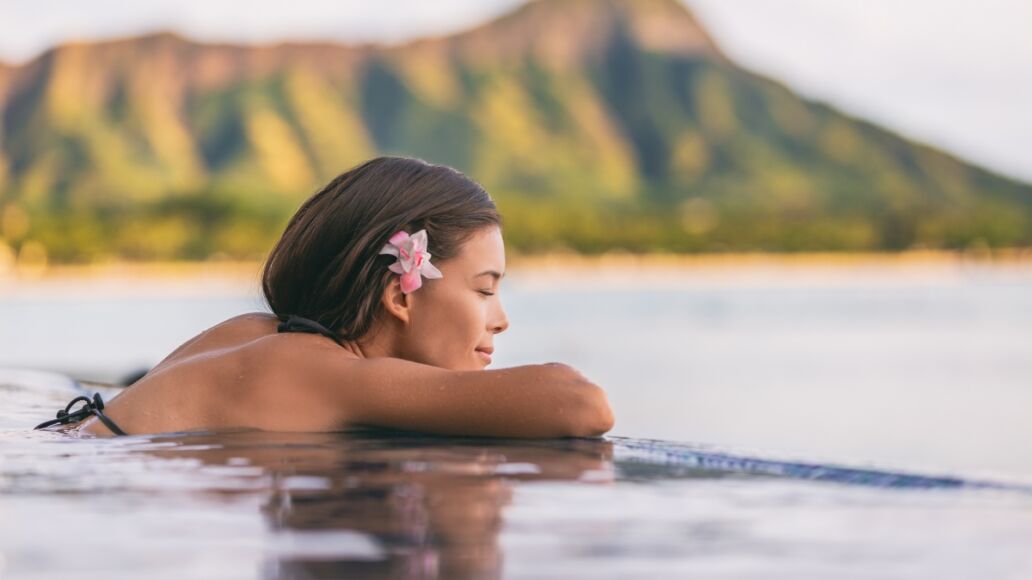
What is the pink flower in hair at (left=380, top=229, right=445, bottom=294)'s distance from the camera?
12.6 ft

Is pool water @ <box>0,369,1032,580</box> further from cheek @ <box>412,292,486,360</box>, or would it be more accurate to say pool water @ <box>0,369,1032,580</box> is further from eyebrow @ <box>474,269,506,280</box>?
eyebrow @ <box>474,269,506,280</box>

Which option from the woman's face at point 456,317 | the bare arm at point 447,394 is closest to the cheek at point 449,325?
the woman's face at point 456,317

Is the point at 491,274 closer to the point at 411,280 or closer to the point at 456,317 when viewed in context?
the point at 456,317

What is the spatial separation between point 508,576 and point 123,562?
2.10 ft

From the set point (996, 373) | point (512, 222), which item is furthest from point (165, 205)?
point (996, 373)

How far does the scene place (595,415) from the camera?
12.1 ft

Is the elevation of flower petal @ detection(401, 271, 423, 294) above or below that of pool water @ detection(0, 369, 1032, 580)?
above

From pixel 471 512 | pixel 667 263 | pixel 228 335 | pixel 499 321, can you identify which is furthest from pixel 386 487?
pixel 667 263

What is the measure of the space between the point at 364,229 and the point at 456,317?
0.34 metres

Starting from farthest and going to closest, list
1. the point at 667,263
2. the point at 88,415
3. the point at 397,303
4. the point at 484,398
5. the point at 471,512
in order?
the point at 667,263, the point at 88,415, the point at 397,303, the point at 484,398, the point at 471,512

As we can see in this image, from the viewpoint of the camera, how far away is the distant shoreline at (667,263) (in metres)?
123

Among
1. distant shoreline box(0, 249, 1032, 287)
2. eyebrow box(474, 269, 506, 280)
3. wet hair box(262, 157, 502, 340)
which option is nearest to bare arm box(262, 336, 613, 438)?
wet hair box(262, 157, 502, 340)

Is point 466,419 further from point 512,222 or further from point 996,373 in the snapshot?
point 512,222

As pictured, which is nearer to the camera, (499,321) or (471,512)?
(471,512)
